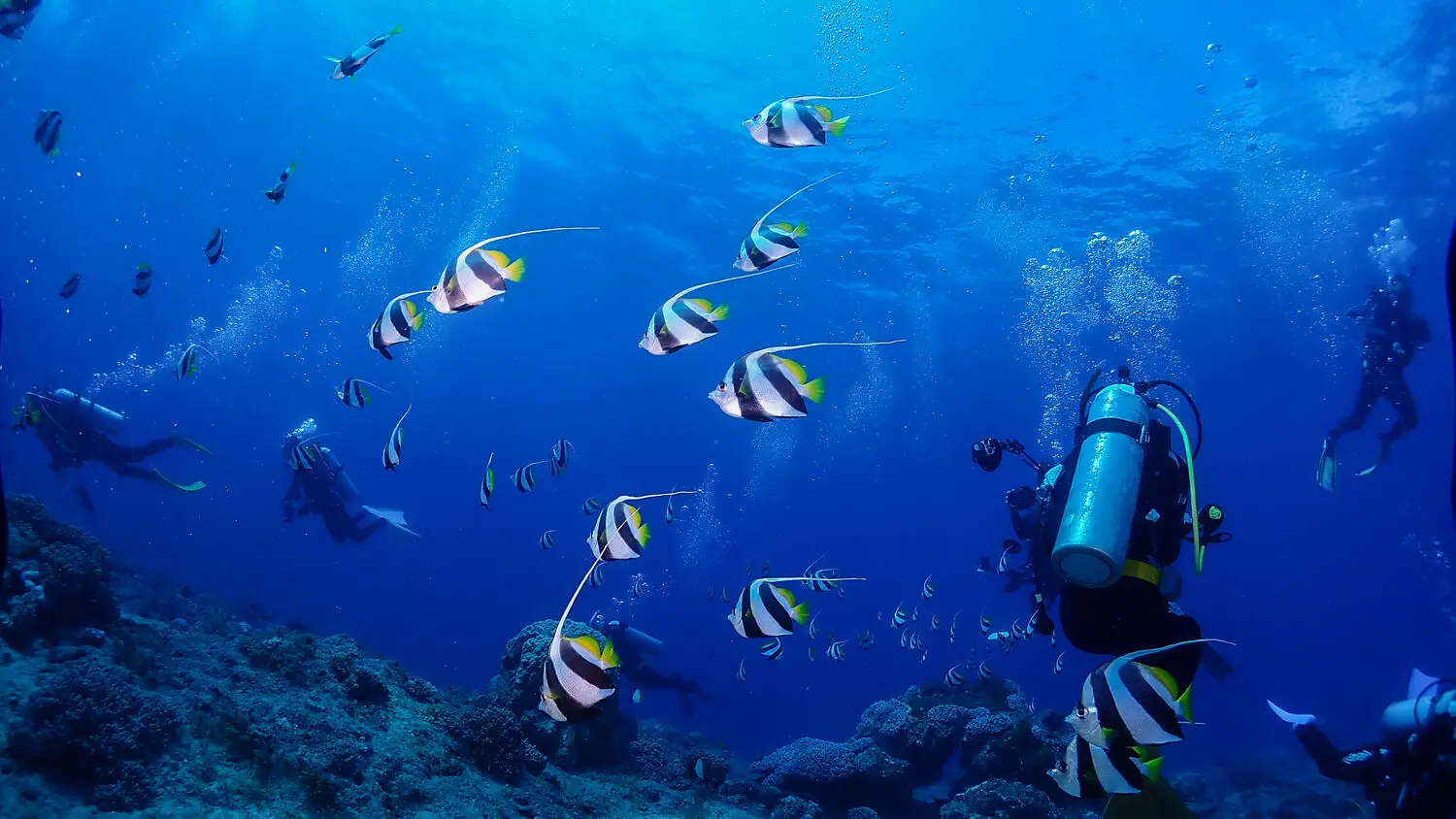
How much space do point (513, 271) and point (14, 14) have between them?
23.6 feet

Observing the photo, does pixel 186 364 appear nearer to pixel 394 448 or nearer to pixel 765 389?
pixel 394 448

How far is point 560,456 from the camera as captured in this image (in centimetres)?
867

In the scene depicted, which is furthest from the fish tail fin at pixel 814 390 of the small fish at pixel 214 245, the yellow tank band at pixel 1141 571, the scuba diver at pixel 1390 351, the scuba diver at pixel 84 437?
the scuba diver at pixel 1390 351

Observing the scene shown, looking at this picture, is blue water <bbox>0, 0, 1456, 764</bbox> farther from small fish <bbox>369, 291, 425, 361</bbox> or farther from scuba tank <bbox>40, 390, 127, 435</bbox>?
small fish <bbox>369, 291, 425, 361</bbox>

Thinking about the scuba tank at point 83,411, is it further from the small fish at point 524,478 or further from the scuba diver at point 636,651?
the small fish at point 524,478

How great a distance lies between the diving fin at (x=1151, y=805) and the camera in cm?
408

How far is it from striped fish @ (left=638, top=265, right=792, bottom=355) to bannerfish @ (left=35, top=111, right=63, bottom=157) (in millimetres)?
8962

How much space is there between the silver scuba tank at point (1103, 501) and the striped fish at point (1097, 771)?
3.79 feet

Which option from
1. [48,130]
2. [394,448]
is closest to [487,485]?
[394,448]

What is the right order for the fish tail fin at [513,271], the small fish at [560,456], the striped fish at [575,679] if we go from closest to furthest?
the striped fish at [575,679], the fish tail fin at [513,271], the small fish at [560,456]

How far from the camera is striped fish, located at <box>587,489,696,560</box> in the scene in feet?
13.6

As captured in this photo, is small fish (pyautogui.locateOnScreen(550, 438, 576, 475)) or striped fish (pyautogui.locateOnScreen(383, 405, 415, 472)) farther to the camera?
small fish (pyautogui.locateOnScreen(550, 438, 576, 475))

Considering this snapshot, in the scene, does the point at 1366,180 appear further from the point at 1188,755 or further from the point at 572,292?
the point at 572,292

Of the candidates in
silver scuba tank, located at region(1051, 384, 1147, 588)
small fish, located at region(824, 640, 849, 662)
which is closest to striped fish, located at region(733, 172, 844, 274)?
silver scuba tank, located at region(1051, 384, 1147, 588)
